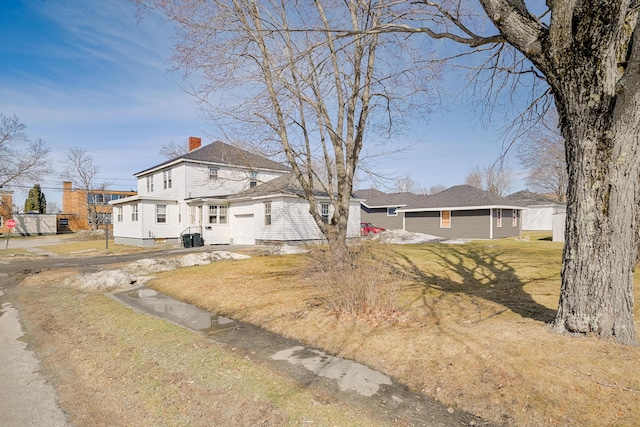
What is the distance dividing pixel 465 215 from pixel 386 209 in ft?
38.4

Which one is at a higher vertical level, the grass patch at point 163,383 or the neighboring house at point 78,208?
the neighboring house at point 78,208

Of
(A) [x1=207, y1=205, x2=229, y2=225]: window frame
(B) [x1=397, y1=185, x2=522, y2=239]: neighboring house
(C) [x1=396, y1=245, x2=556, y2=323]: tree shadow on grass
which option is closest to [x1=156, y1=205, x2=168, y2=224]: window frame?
(A) [x1=207, y1=205, x2=229, y2=225]: window frame

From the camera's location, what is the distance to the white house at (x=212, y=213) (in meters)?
21.7

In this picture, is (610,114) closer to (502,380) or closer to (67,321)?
(502,380)

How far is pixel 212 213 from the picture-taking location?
939 inches

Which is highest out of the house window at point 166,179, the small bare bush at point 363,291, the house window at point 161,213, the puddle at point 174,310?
the house window at point 166,179

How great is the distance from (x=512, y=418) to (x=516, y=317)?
2.94 m

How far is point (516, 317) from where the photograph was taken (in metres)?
5.60

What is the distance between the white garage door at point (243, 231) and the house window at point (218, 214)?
2.80 feet

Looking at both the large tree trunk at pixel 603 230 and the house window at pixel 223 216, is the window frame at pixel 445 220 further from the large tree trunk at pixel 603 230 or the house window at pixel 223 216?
the large tree trunk at pixel 603 230

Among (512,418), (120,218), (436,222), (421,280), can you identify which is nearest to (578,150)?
(512,418)

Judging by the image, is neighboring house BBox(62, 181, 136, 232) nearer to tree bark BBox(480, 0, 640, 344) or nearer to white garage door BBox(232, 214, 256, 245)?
white garage door BBox(232, 214, 256, 245)

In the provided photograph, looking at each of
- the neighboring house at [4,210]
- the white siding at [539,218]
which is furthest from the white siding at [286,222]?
the neighboring house at [4,210]

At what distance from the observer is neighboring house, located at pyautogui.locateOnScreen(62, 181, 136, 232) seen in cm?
4719
